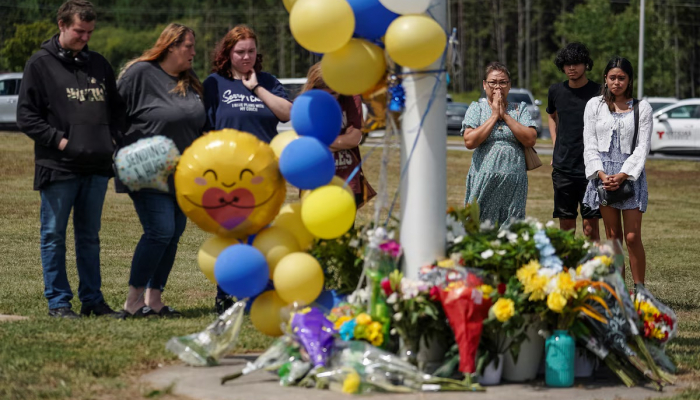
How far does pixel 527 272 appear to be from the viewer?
5105 millimetres

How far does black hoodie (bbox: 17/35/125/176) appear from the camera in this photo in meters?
6.54

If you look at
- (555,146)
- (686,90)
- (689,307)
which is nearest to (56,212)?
(555,146)

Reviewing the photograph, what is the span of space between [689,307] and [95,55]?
5086 mm

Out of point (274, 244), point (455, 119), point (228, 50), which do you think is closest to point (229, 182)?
point (274, 244)

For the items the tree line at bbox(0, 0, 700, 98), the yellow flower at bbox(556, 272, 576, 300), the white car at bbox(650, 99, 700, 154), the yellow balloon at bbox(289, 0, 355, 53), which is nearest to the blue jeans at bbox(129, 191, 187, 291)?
the yellow balloon at bbox(289, 0, 355, 53)

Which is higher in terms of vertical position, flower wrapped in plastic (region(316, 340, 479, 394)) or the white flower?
the white flower

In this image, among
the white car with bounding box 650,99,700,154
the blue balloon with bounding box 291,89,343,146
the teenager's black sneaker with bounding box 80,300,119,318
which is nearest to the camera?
the blue balloon with bounding box 291,89,343,146

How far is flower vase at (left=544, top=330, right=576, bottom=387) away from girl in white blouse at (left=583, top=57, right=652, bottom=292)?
233cm

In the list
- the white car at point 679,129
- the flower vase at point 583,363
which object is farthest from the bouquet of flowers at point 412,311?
the white car at point 679,129

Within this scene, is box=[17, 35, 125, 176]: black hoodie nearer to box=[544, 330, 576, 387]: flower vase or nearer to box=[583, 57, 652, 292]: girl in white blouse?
box=[544, 330, 576, 387]: flower vase

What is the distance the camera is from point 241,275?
5285mm

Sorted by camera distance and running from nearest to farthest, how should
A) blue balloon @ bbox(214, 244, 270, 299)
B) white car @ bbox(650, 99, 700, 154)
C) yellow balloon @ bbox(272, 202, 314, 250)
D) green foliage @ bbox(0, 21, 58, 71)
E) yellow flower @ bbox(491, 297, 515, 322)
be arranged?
1. yellow flower @ bbox(491, 297, 515, 322)
2. blue balloon @ bbox(214, 244, 270, 299)
3. yellow balloon @ bbox(272, 202, 314, 250)
4. white car @ bbox(650, 99, 700, 154)
5. green foliage @ bbox(0, 21, 58, 71)

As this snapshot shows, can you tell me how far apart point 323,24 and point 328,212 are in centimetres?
97

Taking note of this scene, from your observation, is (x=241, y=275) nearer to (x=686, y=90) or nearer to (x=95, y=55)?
(x=95, y=55)
